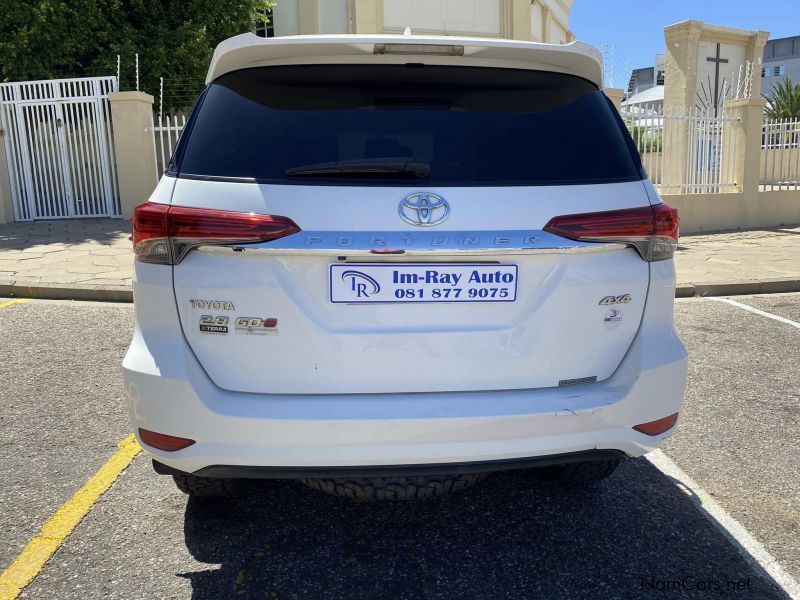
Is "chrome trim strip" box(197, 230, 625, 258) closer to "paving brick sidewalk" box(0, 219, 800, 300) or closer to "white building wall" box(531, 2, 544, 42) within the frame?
"paving brick sidewalk" box(0, 219, 800, 300)

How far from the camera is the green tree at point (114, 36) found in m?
14.8

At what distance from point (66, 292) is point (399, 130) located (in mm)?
6538

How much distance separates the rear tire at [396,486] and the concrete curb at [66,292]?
5.80 metres

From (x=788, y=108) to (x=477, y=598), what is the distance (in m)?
31.7

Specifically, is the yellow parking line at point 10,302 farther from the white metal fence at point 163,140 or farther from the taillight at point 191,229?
the taillight at point 191,229

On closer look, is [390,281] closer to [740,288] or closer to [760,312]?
[760,312]

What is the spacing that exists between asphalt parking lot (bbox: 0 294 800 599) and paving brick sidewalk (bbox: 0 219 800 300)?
4107mm

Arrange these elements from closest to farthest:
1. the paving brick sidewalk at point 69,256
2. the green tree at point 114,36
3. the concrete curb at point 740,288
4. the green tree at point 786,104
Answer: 1. the paving brick sidewalk at point 69,256
2. the concrete curb at point 740,288
3. the green tree at point 114,36
4. the green tree at point 786,104

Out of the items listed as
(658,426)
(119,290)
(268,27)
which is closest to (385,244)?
(658,426)

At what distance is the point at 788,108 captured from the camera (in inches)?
1121

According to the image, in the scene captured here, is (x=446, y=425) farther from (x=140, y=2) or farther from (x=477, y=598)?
(x=140, y=2)

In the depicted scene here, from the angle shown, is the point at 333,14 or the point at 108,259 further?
the point at 333,14

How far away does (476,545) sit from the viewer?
8.80 ft

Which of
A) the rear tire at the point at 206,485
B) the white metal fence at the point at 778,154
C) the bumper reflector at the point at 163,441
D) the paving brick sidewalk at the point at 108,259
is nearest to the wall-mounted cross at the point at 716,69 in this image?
the white metal fence at the point at 778,154
